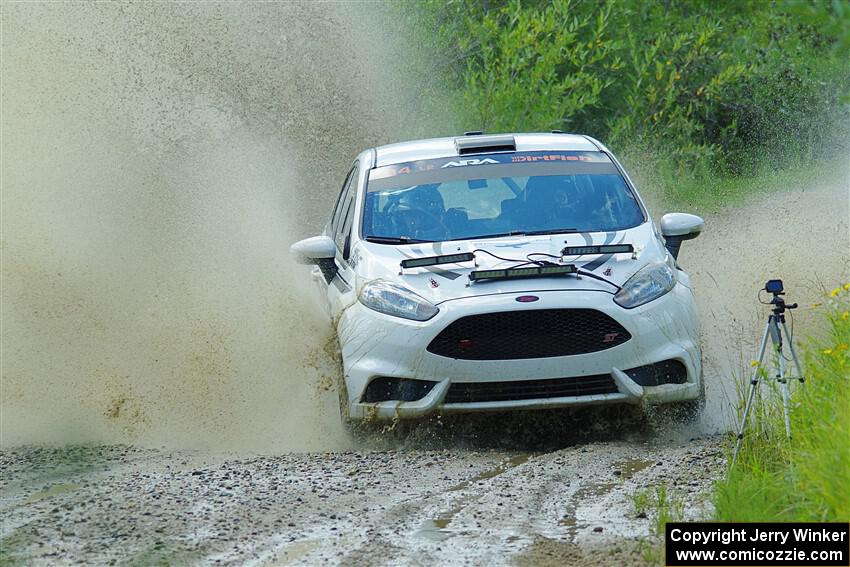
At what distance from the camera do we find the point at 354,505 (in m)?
6.30

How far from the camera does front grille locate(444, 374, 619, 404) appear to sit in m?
7.46

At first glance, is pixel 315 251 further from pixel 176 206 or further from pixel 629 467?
pixel 176 206

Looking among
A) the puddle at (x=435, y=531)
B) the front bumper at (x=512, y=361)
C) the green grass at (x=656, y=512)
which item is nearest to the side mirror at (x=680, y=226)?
the front bumper at (x=512, y=361)

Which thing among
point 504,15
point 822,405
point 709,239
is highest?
point 504,15

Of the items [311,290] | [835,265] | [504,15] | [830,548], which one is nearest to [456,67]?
[504,15]

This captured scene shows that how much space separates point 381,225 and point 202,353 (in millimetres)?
2021

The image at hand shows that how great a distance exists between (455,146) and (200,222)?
5.76 m

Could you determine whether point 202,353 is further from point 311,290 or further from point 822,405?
point 822,405

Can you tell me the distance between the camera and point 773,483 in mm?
5539

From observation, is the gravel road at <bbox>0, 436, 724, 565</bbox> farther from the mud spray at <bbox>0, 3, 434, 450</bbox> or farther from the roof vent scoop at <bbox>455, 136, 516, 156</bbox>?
the roof vent scoop at <bbox>455, 136, 516, 156</bbox>

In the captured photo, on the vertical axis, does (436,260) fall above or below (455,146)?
below

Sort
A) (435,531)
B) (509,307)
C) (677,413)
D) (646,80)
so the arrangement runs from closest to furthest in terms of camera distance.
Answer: (435,531), (509,307), (677,413), (646,80)

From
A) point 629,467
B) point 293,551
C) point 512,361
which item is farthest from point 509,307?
point 293,551

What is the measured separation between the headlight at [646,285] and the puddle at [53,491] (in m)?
2.97
